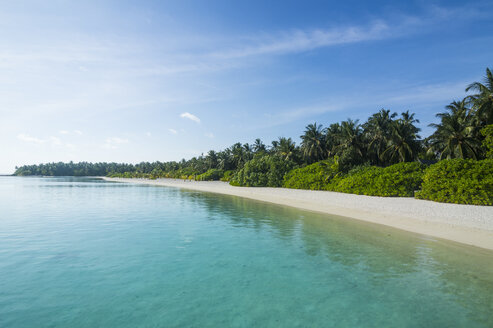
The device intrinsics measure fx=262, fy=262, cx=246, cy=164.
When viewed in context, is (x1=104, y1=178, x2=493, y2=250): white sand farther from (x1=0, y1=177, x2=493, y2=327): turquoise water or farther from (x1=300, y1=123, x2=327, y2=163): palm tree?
(x1=300, y1=123, x2=327, y2=163): palm tree

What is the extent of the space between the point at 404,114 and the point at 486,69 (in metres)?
14.7

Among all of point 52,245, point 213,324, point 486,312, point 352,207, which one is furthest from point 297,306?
point 352,207

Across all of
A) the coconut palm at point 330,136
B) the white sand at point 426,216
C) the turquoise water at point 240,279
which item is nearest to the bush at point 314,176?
the white sand at point 426,216

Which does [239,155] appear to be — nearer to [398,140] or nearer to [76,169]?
[398,140]

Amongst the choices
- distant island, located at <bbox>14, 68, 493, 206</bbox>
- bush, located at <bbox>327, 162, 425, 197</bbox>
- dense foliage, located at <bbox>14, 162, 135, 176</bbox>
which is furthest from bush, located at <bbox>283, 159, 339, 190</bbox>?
dense foliage, located at <bbox>14, 162, 135, 176</bbox>

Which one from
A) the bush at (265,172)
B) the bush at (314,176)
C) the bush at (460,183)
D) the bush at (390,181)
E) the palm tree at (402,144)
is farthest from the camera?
the bush at (265,172)

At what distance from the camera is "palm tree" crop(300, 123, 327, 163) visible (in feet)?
170

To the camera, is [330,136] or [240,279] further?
[330,136]

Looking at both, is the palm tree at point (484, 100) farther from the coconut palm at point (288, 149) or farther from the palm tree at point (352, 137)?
the coconut palm at point (288, 149)

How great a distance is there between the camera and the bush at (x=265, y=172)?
1738 inches

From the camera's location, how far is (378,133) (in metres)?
42.9

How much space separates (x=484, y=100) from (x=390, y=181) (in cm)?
1475

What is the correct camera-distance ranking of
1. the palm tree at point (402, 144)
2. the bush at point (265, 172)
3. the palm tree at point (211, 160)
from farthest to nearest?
the palm tree at point (211, 160)
the bush at point (265, 172)
the palm tree at point (402, 144)

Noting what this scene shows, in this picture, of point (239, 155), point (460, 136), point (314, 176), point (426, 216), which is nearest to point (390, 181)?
point (426, 216)
